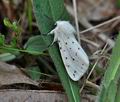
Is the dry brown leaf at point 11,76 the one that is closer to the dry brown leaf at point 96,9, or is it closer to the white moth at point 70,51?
the white moth at point 70,51

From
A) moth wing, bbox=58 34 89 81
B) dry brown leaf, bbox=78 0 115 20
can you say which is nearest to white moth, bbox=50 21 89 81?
moth wing, bbox=58 34 89 81

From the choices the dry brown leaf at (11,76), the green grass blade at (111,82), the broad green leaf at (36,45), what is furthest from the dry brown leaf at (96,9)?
the green grass blade at (111,82)

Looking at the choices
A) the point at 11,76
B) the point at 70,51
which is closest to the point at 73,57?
the point at 70,51

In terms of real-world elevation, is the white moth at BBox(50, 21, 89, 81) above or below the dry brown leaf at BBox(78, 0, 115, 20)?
above

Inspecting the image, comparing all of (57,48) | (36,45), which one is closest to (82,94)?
(57,48)

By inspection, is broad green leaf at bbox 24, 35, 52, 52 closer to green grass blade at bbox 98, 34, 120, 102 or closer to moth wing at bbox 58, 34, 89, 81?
moth wing at bbox 58, 34, 89, 81

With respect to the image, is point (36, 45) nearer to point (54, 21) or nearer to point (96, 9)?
point (54, 21)

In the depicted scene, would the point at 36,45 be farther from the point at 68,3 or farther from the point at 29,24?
the point at 68,3
